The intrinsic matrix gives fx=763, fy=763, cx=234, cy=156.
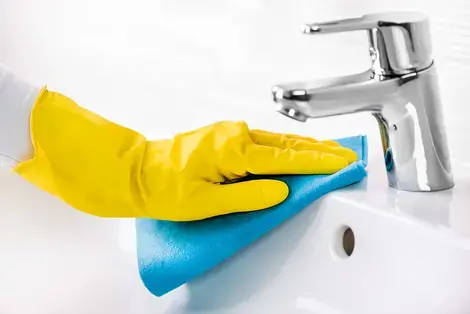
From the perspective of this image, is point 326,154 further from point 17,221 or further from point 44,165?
point 17,221

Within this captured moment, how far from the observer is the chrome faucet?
1.92ft

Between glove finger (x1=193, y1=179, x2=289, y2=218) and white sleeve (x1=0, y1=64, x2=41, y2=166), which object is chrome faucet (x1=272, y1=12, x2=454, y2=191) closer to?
glove finger (x1=193, y1=179, x2=289, y2=218)

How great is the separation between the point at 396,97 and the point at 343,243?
13 cm

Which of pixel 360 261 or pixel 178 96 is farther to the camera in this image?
pixel 178 96

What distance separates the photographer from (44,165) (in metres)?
0.63

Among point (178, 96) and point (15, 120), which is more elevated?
point (15, 120)

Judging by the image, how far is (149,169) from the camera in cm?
65

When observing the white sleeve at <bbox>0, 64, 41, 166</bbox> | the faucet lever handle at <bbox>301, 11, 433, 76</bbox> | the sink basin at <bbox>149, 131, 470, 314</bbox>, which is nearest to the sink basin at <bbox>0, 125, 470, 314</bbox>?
the sink basin at <bbox>149, 131, 470, 314</bbox>

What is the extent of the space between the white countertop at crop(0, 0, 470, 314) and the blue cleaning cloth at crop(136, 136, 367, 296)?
0.02 metres

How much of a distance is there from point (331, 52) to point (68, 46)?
557 millimetres

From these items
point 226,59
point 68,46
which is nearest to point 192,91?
point 226,59

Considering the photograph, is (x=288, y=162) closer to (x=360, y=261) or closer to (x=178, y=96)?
(x=360, y=261)

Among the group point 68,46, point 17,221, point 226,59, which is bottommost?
point 17,221

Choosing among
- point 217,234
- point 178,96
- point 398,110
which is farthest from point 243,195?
point 178,96
